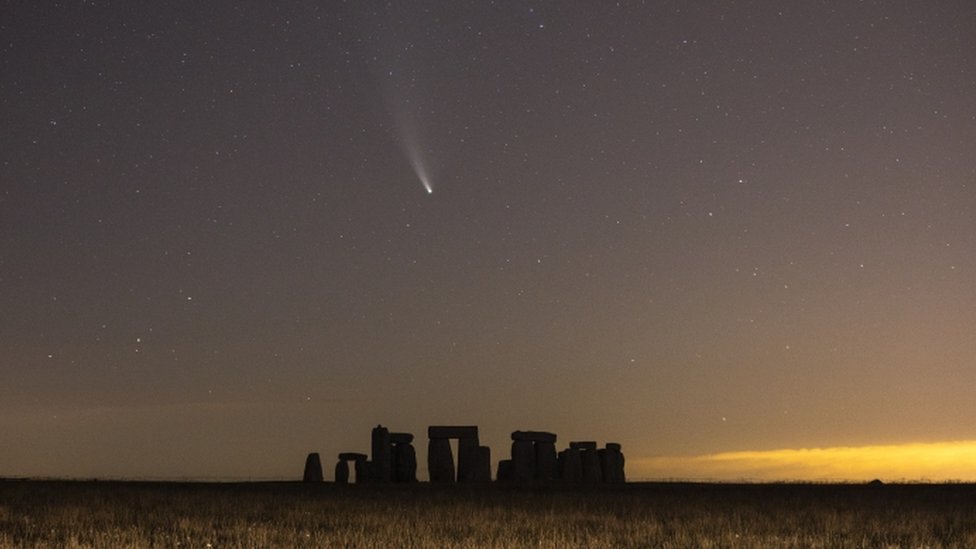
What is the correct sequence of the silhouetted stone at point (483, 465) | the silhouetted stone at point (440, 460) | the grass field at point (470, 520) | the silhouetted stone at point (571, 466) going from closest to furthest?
the grass field at point (470, 520) → the silhouetted stone at point (483, 465) → the silhouetted stone at point (440, 460) → the silhouetted stone at point (571, 466)

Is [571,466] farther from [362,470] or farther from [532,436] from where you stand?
[362,470]

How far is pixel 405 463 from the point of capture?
1927 inches

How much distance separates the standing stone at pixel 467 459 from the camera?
47.7 meters

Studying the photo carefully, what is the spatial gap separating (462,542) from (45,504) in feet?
34.5

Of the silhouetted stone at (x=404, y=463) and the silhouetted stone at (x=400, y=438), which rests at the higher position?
the silhouetted stone at (x=400, y=438)

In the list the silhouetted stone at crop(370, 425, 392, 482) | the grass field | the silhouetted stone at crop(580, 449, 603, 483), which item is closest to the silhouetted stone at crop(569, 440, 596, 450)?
the silhouetted stone at crop(580, 449, 603, 483)

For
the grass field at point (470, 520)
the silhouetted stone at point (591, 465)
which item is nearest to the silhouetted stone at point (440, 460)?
the silhouetted stone at point (591, 465)

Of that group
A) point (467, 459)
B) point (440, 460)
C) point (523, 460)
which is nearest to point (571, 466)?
point (523, 460)

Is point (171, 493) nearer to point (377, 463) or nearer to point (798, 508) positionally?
point (798, 508)

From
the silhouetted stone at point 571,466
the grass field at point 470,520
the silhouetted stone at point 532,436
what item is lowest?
the grass field at point 470,520

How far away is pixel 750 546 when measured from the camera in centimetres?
1730

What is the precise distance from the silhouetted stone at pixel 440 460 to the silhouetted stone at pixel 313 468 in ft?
13.9

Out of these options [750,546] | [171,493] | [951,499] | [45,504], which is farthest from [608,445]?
[750,546]

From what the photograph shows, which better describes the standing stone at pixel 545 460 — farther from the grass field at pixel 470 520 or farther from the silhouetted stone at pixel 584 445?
the grass field at pixel 470 520
